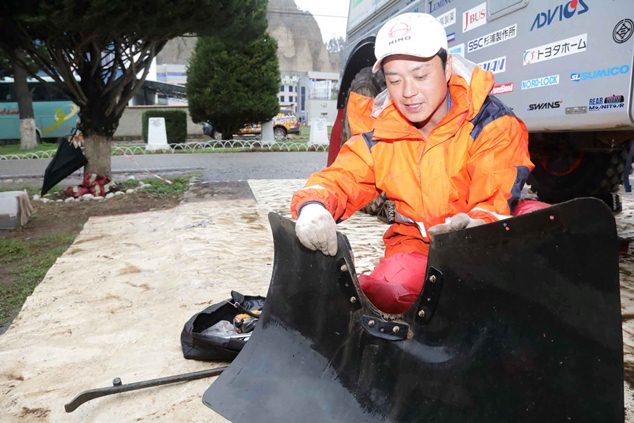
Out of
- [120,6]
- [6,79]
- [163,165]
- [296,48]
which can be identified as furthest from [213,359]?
[296,48]

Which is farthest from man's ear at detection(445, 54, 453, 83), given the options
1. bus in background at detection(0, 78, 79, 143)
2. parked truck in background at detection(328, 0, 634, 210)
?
bus in background at detection(0, 78, 79, 143)

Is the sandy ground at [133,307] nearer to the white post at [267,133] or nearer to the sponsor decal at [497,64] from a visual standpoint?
the sponsor decal at [497,64]

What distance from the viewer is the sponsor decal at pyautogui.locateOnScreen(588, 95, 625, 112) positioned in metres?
2.86

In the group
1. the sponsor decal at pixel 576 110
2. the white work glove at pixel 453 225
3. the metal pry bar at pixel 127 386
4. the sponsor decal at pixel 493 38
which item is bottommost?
the metal pry bar at pixel 127 386

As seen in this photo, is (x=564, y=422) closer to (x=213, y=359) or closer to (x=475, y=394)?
(x=475, y=394)

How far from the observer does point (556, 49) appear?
10.7ft

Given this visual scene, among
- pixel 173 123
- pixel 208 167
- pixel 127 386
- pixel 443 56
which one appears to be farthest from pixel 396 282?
pixel 173 123

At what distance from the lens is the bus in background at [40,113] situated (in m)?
21.8

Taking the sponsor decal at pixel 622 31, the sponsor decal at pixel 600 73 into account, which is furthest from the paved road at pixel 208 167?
the sponsor decal at pixel 622 31

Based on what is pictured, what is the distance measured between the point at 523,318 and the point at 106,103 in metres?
7.56

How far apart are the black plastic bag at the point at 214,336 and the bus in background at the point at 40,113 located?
21.7 metres

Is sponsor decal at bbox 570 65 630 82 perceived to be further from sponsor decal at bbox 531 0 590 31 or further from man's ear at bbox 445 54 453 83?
man's ear at bbox 445 54 453 83

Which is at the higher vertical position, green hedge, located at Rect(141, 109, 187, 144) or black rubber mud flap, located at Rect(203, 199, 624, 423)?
green hedge, located at Rect(141, 109, 187, 144)

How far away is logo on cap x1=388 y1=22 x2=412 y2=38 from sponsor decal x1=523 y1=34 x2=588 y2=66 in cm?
171
